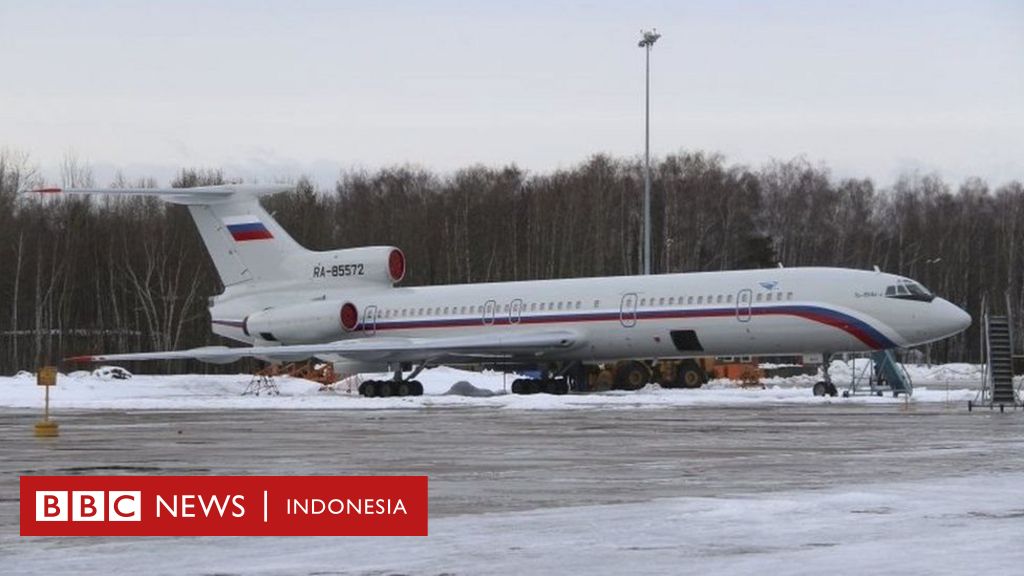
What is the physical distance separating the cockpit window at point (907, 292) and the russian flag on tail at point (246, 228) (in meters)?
16.9

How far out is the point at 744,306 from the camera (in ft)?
130

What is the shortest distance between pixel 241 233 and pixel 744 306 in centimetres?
1461

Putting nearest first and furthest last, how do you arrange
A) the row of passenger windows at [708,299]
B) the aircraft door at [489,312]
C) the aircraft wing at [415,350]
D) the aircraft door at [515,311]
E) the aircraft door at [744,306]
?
the row of passenger windows at [708,299]
the aircraft door at [744,306]
the aircraft wing at [415,350]
the aircraft door at [515,311]
the aircraft door at [489,312]

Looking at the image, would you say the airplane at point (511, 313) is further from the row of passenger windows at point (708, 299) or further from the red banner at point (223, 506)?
the red banner at point (223, 506)

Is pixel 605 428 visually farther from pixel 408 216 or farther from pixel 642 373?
pixel 408 216

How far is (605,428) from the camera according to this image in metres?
22.9

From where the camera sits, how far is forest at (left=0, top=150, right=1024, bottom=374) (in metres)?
80.3

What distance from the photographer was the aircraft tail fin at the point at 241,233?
152 feet

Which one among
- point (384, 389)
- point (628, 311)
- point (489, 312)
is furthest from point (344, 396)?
point (628, 311)

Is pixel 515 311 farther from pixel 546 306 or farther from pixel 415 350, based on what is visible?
pixel 415 350

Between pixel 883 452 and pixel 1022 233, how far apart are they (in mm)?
82080

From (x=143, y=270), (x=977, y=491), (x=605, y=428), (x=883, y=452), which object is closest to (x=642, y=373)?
(x=605, y=428)

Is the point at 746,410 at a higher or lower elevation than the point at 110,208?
lower

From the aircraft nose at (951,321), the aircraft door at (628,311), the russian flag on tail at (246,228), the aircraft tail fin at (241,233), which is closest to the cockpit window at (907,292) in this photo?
the aircraft nose at (951,321)
